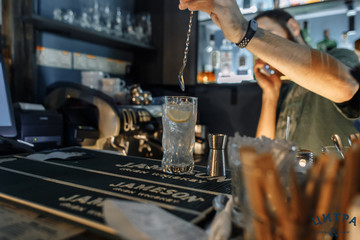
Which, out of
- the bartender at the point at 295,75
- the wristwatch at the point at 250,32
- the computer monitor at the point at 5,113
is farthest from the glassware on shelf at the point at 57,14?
the wristwatch at the point at 250,32

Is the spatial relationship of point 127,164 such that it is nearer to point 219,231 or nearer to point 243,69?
point 219,231

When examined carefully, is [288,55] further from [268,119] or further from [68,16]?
[68,16]

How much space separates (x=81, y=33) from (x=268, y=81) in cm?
140

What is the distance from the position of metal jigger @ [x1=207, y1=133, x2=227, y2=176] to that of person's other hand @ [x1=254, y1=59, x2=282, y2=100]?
104 cm

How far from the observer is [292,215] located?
333 mm

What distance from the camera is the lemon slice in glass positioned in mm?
852

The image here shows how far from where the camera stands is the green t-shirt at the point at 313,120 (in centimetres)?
147

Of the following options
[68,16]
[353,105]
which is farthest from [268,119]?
[68,16]

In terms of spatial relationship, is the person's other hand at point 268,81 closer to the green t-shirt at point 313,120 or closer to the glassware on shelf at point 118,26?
the green t-shirt at point 313,120

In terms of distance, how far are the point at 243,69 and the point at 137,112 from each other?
93 cm

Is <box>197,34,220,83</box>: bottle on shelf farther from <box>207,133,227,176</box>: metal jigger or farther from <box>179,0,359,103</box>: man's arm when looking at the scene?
<box>207,133,227,176</box>: metal jigger

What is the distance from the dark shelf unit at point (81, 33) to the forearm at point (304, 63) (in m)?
1.40

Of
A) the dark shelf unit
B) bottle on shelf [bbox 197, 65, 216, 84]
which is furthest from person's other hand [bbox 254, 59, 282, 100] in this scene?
the dark shelf unit

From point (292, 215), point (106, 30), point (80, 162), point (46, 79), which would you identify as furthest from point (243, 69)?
point (292, 215)
